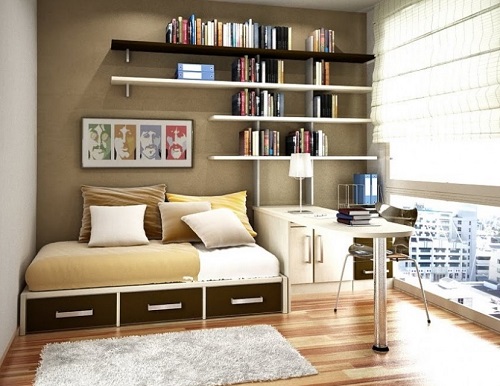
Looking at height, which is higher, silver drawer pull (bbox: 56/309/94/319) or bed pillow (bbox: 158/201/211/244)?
bed pillow (bbox: 158/201/211/244)

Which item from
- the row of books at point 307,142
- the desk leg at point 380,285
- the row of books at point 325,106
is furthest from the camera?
the row of books at point 325,106

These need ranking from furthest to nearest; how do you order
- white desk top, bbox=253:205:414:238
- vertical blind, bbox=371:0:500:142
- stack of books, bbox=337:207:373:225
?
vertical blind, bbox=371:0:500:142, stack of books, bbox=337:207:373:225, white desk top, bbox=253:205:414:238

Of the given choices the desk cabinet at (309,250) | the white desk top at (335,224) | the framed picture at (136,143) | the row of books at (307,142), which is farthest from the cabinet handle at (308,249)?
the framed picture at (136,143)

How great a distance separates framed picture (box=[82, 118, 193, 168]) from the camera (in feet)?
15.1

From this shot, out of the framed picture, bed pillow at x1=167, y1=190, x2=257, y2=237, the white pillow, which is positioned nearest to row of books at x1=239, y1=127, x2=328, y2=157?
bed pillow at x1=167, y1=190, x2=257, y2=237

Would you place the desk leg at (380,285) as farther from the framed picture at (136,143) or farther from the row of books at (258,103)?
the framed picture at (136,143)

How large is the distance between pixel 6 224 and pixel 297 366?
74.0 inches

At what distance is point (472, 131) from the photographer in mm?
3693

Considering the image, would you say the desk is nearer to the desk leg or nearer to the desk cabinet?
the desk leg

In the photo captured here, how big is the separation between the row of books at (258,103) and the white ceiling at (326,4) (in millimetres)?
850

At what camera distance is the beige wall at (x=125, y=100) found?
14.8 feet

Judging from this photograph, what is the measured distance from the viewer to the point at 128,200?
4504 mm

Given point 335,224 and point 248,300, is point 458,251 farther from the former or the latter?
point 248,300

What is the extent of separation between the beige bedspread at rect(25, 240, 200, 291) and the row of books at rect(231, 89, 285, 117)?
144 cm
